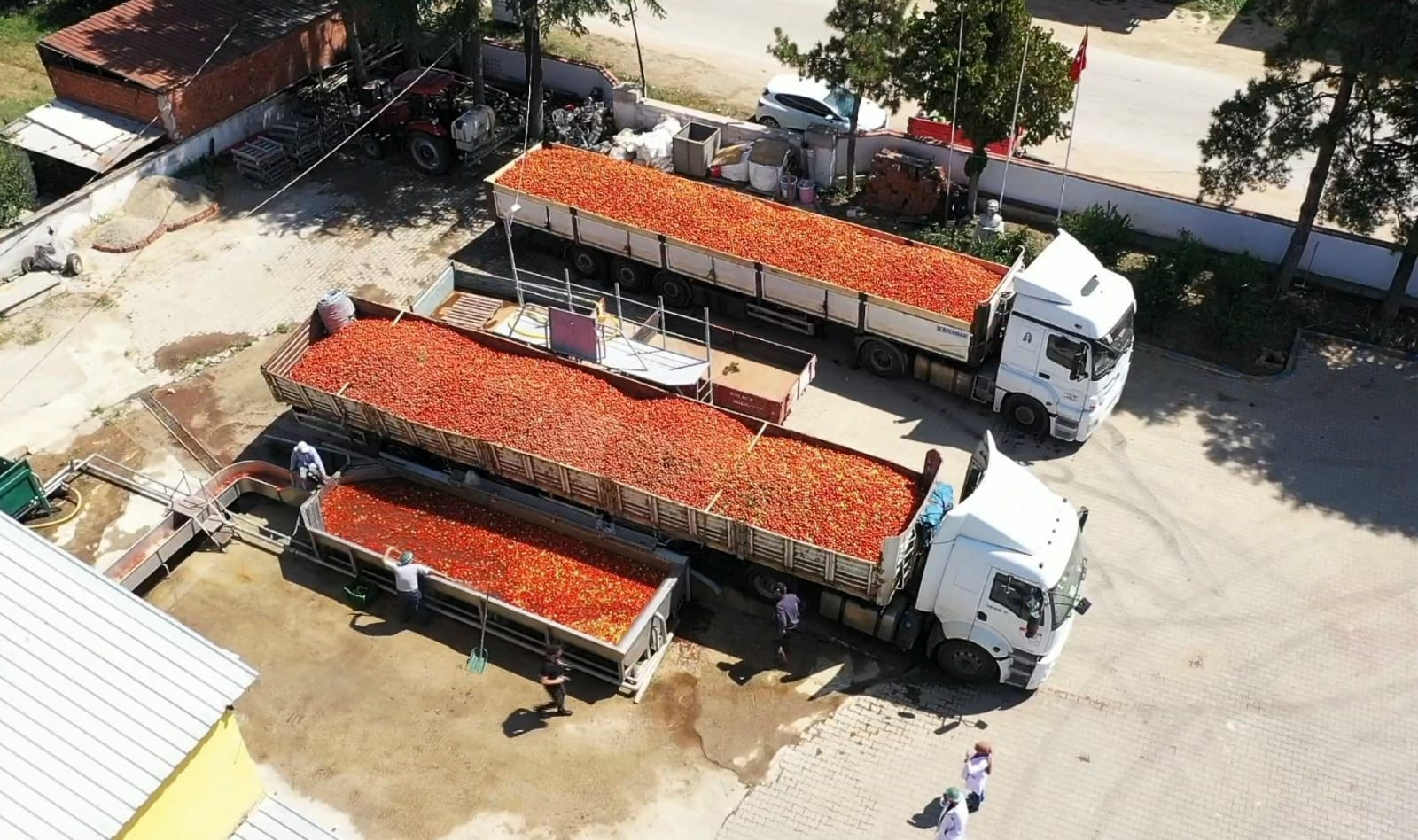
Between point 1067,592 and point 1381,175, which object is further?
point 1381,175

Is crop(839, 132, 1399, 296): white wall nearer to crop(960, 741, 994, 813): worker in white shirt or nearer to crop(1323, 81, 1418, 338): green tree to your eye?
crop(1323, 81, 1418, 338): green tree

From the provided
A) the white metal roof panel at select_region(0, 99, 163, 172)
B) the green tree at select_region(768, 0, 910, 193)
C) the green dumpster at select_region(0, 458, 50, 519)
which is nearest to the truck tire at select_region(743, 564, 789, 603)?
the green dumpster at select_region(0, 458, 50, 519)

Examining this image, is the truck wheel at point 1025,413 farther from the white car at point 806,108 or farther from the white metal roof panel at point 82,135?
the white metal roof panel at point 82,135

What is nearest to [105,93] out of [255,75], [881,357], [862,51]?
[255,75]

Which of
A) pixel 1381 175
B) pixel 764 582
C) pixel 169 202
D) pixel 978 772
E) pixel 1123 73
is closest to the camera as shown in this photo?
pixel 978 772

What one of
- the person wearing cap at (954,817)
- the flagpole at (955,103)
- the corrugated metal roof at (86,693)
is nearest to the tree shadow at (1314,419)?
the flagpole at (955,103)

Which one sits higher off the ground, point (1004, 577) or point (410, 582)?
point (1004, 577)

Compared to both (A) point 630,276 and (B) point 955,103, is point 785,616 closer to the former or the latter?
(A) point 630,276
